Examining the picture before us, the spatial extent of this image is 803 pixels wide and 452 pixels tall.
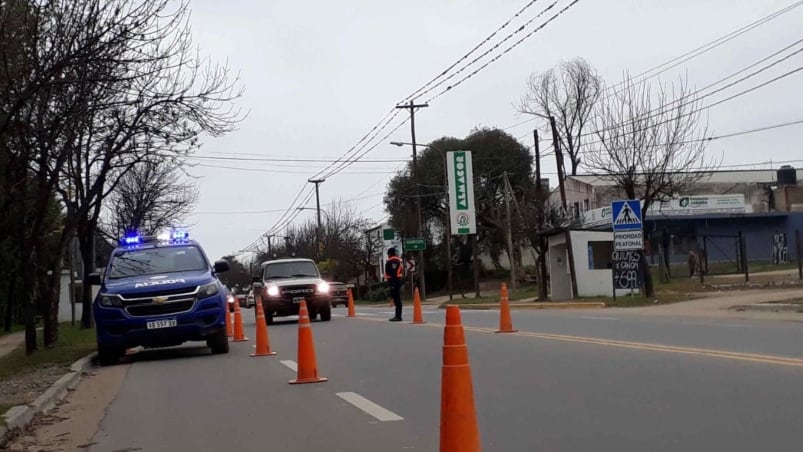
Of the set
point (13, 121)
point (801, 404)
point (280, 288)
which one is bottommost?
point (801, 404)

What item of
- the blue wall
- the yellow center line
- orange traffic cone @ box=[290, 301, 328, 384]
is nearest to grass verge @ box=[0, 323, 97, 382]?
orange traffic cone @ box=[290, 301, 328, 384]

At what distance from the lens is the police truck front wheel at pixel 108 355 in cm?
1515

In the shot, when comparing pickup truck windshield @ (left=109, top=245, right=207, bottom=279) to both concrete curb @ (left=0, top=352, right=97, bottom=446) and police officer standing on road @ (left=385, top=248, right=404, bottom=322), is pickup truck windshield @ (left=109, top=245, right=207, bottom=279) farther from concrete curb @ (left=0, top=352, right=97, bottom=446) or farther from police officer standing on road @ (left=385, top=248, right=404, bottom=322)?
police officer standing on road @ (left=385, top=248, right=404, bottom=322)

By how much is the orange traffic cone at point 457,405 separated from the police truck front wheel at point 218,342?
1056 cm

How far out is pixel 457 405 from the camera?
17.9 ft

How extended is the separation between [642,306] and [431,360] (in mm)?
15103

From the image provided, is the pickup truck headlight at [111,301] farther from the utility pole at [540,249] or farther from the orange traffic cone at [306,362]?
the utility pole at [540,249]

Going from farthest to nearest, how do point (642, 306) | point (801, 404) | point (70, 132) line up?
point (642, 306)
point (70, 132)
point (801, 404)

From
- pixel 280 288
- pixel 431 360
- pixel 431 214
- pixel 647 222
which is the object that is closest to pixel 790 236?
pixel 647 222

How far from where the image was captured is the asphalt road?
23.5 feet

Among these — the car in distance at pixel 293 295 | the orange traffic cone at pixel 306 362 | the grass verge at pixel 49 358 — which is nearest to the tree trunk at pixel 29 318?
the grass verge at pixel 49 358

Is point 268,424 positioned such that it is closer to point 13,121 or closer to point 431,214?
point 13,121

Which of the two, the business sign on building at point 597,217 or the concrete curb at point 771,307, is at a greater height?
the business sign on building at point 597,217

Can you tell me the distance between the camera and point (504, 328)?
→ 670 inches
